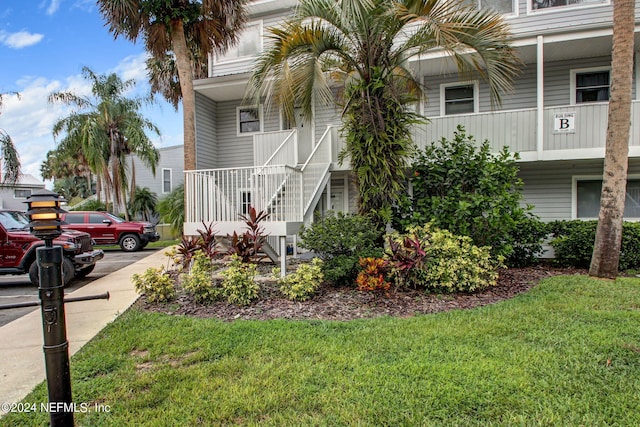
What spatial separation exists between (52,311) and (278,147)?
28.0 ft

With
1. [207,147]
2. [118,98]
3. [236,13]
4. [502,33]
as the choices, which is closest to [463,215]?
[502,33]

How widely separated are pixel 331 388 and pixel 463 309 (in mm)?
2864

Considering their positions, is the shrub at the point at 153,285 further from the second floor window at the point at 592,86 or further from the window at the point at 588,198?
the second floor window at the point at 592,86

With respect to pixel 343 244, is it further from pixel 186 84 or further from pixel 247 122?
pixel 247 122

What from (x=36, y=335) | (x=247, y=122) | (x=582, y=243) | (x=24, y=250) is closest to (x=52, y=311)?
(x=36, y=335)

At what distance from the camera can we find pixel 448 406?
2740mm

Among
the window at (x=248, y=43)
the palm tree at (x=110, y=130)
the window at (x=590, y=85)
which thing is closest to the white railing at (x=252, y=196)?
the window at (x=248, y=43)

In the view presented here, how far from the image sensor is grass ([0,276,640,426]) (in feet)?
8.79

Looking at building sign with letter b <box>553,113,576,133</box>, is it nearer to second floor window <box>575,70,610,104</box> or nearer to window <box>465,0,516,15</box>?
second floor window <box>575,70,610,104</box>

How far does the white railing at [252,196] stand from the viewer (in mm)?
7414

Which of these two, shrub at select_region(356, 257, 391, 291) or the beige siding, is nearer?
shrub at select_region(356, 257, 391, 291)

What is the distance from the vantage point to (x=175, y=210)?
14.6 metres

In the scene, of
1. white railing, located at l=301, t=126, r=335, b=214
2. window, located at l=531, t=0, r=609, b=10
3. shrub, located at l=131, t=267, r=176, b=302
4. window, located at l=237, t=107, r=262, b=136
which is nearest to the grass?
shrub, located at l=131, t=267, r=176, b=302

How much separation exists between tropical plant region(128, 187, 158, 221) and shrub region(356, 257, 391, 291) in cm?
1843
